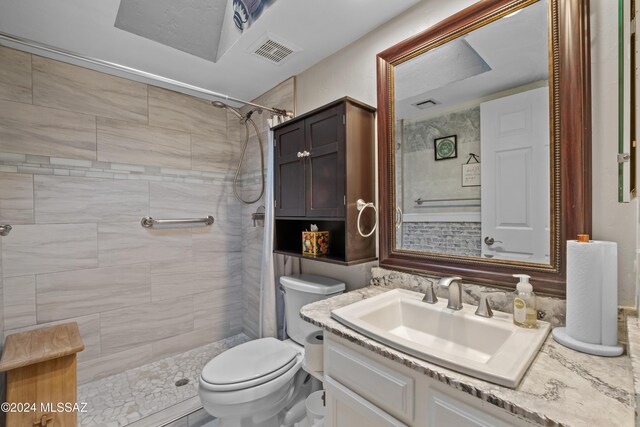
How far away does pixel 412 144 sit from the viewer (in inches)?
54.4

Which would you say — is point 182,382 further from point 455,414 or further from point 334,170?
point 455,414

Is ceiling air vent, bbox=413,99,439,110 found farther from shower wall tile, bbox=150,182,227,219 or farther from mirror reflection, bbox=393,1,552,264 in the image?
shower wall tile, bbox=150,182,227,219

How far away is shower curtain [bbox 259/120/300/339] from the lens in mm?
1979

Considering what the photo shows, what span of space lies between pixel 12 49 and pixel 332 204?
86.6 inches

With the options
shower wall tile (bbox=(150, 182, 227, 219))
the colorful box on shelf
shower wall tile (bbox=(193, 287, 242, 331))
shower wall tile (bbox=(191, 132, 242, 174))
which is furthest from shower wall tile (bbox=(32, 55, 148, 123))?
the colorful box on shelf

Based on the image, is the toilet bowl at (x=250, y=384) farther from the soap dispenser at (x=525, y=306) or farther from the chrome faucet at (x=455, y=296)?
the soap dispenser at (x=525, y=306)

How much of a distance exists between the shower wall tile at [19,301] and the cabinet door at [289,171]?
Result: 163cm

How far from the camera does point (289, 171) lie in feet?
5.83

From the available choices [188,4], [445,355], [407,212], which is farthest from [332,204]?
[188,4]

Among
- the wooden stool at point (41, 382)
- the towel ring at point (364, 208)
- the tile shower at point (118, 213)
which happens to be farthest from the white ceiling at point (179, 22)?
the wooden stool at point (41, 382)

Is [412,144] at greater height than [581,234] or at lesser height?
greater

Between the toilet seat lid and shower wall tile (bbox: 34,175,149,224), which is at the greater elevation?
shower wall tile (bbox: 34,175,149,224)

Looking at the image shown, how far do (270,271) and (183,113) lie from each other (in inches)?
60.7

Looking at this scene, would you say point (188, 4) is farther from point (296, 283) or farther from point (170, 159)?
point (296, 283)
